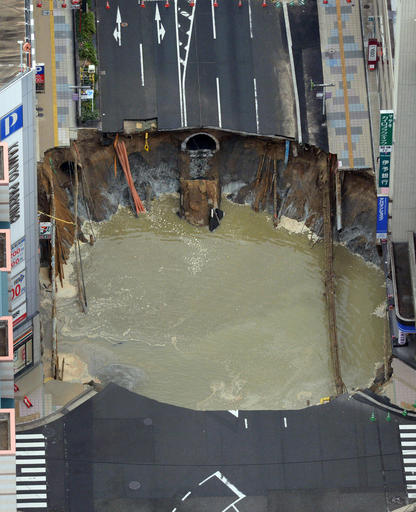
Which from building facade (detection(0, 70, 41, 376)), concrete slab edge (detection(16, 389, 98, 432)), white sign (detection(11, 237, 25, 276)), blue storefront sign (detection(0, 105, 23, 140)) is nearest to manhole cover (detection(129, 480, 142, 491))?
concrete slab edge (detection(16, 389, 98, 432))

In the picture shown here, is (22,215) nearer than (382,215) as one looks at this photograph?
Yes

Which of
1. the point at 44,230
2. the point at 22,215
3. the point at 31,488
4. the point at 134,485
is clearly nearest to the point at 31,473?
the point at 31,488

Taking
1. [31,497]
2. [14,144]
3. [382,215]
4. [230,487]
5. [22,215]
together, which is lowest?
[230,487]

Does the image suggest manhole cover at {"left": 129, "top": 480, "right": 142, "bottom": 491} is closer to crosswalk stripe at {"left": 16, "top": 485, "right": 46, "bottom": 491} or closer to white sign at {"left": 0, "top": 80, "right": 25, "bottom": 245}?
crosswalk stripe at {"left": 16, "top": 485, "right": 46, "bottom": 491}

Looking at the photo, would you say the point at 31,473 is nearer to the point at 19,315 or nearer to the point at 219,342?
the point at 19,315

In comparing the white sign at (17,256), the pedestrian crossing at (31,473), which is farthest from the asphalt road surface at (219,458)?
the white sign at (17,256)

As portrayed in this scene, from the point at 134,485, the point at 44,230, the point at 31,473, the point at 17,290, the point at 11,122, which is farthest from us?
the point at 44,230
